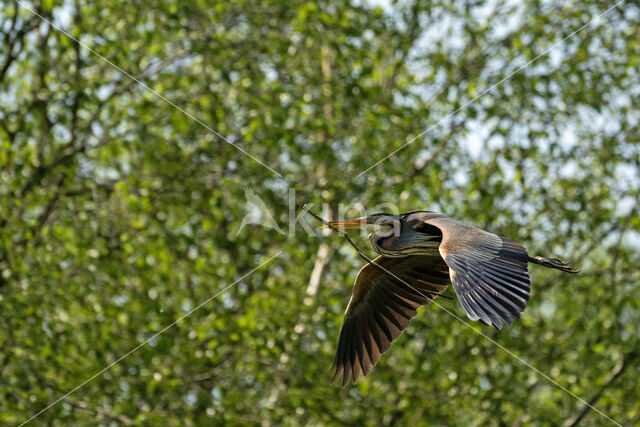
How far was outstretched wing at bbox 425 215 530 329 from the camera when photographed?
12.6ft

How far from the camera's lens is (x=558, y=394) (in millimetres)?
8352

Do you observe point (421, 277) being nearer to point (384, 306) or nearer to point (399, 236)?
point (384, 306)

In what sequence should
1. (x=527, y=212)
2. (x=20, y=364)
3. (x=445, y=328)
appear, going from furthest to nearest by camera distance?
1. (x=527, y=212)
2. (x=445, y=328)
3. (x=20, y=364)

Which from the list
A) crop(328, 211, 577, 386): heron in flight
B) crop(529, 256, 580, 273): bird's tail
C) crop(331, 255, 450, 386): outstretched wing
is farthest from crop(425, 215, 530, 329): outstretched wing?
crop(331, 255, 450, 386): outstretched wing

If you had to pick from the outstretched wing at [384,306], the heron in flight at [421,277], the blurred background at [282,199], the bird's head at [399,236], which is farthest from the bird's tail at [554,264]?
the blurred background at [282,199]

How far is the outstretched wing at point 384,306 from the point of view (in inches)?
209

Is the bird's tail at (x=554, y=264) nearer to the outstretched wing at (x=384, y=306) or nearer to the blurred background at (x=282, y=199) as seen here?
the outstretched wing at (x=384, y=306)

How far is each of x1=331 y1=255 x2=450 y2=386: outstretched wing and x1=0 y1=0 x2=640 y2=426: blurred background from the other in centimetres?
204

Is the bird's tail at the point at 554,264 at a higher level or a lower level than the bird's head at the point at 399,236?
higher

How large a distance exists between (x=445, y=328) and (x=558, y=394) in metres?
1.41

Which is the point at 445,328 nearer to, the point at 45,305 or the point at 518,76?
the point at 518,76

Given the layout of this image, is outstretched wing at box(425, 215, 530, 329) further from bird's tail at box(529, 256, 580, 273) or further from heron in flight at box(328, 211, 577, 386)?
bird's tail at box(529, 256, 580, 273)

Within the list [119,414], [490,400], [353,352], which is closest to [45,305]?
[119,414]

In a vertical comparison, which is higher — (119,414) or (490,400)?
(490,400)
